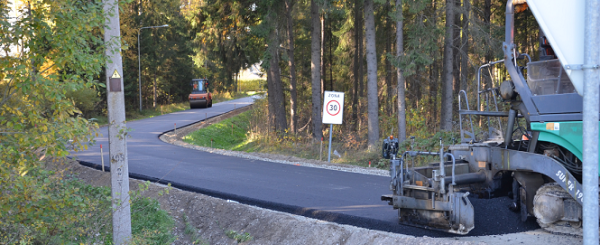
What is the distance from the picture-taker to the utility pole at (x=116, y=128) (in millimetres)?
6785

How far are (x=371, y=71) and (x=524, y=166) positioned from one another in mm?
12442

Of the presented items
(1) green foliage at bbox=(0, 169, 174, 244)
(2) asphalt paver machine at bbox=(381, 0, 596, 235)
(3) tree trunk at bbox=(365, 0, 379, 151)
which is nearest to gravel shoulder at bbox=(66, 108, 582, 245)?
(2) asphalt paver machine at bbox=(381, 0, 596, 235)

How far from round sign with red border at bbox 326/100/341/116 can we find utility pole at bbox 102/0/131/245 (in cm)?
1032

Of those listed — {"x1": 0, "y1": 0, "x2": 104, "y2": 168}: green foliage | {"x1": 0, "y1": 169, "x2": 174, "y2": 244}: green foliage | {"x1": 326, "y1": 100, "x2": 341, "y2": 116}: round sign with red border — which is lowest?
{"x1": 0, "y1": 169, "x2": 174, "y2": 244}: green foliage

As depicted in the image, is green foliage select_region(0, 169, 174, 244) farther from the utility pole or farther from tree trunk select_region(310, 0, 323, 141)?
tree trunk select_region(310, 0, 323, 141)

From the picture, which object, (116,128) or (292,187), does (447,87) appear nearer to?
(292,187)

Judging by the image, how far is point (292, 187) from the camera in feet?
37.9

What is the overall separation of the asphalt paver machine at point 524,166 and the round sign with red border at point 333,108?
28.8 ft

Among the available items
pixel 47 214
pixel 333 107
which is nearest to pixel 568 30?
pixel 47 214

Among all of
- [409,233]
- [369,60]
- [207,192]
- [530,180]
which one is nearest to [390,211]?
[409,233]

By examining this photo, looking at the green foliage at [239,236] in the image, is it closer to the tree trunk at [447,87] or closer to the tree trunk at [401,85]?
the tree trunk at [401,85]

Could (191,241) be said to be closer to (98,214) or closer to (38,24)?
(98,214)

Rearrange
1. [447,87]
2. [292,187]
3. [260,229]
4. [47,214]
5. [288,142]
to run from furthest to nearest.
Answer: [288,142] < [447,87] < [292,187] < [260,229] < [47,214]

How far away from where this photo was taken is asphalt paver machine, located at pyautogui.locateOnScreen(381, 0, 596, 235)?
6.22 metres
